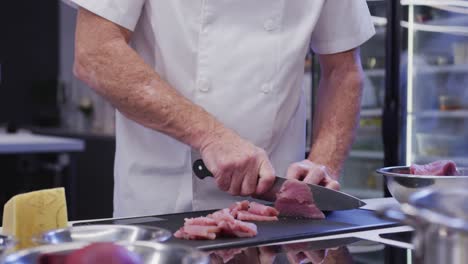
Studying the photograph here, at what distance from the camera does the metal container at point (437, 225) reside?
688mm

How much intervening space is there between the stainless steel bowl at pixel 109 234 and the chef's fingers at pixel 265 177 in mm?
A: 500

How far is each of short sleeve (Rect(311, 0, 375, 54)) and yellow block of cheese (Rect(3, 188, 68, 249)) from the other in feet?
3.37

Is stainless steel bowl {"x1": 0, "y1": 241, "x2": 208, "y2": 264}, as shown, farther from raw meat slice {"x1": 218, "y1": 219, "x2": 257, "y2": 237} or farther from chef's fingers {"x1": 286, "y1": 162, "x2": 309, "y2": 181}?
chef's fingers {"x1": 286, "y1": 162, "x2": 309, "y2": 181}

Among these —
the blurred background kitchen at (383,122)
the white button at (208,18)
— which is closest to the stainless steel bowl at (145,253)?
the white button at (208,18)

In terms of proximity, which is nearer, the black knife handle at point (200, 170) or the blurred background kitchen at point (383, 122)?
the black knife handle at point (200, 170)

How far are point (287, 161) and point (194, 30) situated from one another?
0.42 metres

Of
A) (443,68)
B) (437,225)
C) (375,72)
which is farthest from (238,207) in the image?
(375,72)

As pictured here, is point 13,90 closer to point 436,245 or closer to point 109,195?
point 109,195

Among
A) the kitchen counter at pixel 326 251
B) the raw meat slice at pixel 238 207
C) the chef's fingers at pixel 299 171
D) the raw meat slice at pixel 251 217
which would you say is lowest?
the kitchen counter at pixel 326 251

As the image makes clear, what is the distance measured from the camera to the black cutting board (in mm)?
1234

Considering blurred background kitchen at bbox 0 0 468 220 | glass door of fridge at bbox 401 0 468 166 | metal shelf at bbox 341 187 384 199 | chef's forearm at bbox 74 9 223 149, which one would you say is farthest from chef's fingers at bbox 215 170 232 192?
metal shelf at bbox 341 187 384 199

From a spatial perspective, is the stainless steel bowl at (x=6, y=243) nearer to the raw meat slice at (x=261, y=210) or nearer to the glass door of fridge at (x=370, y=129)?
the raw meat slice at (x=261, y=210)

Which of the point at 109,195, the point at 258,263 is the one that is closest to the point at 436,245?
the point at 258,263

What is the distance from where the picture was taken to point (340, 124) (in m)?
1.92
